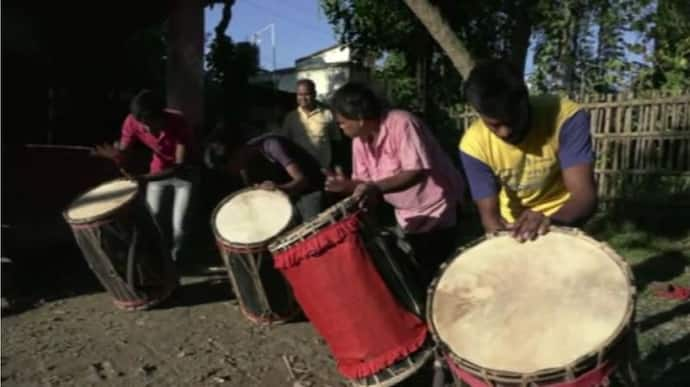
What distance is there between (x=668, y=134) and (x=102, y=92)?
6.87 m

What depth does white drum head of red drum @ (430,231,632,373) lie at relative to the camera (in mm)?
2377

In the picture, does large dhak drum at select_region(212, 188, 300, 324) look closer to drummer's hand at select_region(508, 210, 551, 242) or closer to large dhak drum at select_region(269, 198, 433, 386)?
large dhak drum at select_region(269, 198, 433, 386)

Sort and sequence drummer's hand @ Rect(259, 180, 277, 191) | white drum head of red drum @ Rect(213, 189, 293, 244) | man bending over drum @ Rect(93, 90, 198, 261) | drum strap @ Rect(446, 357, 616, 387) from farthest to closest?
man bending over drum @ Rect(93, 90, 198, 261) → drummer's hand @ Rect(259, 180, 277, 191) → white drum head of red drum @ Rect(213, 189, 293, 244) → drum strap @ Rect(446, 357, 616, 387)

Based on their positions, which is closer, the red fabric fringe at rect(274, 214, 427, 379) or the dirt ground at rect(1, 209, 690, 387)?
the red fabric fringe at rect(274, 214, 427, 379)

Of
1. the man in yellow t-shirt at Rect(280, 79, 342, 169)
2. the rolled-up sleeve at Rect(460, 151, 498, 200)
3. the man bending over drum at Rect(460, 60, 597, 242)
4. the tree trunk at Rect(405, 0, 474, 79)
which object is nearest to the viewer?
the man bending over drum at Rect(460, 60, 597, 242)

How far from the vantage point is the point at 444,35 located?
7.00 meters

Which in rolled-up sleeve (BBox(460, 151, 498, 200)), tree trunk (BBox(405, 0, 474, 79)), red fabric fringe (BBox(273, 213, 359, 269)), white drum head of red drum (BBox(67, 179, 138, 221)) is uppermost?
tree trunk (BBox(405, 0, 474, 79))

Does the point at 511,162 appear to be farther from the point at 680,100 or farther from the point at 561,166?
the point at 680,100

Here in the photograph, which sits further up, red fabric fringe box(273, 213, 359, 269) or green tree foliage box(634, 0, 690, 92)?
green tree foliage box(634, 0, 690, 92)

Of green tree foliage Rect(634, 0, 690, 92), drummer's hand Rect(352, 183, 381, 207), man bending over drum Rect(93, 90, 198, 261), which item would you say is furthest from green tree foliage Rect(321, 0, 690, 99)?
drummer's hand Rect(352, 183, 381, 207)

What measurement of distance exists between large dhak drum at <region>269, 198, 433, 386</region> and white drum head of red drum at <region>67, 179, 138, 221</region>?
2.24 meters

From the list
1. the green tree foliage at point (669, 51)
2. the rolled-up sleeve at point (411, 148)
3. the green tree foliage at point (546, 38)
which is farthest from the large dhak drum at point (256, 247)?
the green tree foliage at point (669, 51)

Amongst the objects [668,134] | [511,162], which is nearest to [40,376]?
[511,162]

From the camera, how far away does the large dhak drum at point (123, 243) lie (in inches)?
205
